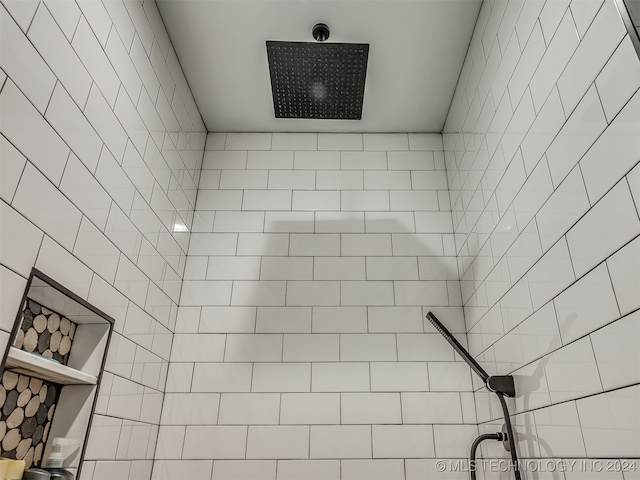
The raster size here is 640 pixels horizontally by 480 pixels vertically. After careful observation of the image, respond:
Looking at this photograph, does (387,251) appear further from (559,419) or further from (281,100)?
(559,419)

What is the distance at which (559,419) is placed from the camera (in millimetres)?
1051

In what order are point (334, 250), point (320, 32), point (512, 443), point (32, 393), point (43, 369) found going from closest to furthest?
point (43, 369) < point (32, 393) < point (512, 443) < point (320, 32) < point (334, 250)

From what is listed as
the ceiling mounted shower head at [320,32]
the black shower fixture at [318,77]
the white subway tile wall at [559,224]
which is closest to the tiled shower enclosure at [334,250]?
the white subway tile wall at [559,224]

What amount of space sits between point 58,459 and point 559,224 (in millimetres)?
1291

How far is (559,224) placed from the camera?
106 cm

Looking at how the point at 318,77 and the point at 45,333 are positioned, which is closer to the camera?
the point at 45,333

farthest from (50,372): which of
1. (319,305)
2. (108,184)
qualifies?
(319,305)

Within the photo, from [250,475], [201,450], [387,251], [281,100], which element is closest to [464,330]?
[387,251]

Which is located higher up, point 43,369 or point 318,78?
point 318,78

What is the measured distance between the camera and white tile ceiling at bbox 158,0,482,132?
1706 millimetres

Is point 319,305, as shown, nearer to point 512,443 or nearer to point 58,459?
point 512,443

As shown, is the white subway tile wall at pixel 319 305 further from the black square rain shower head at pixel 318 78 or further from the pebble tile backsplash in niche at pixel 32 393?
the pebble tile backsplash in niche at pixel 32 393

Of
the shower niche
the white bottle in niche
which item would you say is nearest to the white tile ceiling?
the shower niche

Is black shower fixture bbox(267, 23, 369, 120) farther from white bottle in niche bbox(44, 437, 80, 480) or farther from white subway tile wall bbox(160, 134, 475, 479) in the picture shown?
white bottle in niche bbox(44, 437, 80, 480)
